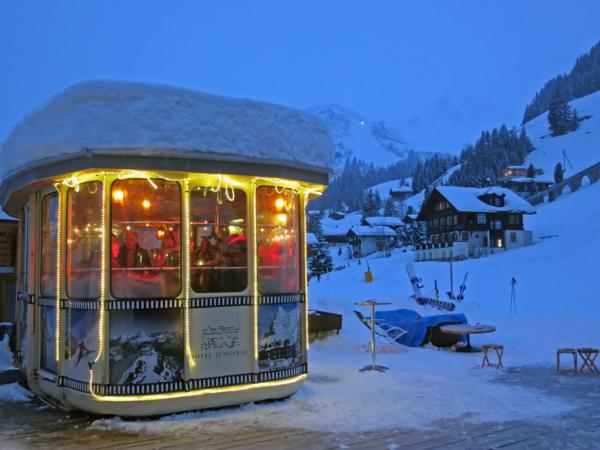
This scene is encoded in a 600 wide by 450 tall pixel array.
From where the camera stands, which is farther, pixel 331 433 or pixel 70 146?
pixel 70 146

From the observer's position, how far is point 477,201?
203ft

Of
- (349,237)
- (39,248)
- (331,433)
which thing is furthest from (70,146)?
(349,237)

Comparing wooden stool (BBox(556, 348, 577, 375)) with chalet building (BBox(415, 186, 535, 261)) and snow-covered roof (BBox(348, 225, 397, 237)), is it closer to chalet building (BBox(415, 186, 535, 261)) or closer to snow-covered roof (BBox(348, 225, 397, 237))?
chalet building (BBox(415, 186, 535, 261))

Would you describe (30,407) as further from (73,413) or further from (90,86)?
(90,86)

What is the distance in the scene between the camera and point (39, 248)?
846 cm

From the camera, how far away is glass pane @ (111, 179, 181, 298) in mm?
7164

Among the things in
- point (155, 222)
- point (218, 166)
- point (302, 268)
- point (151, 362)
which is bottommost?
point (151, 362)

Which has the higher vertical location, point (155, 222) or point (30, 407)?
point (155, 222)

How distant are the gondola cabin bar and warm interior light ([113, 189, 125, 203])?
0.01 m

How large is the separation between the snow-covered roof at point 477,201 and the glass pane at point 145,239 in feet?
181

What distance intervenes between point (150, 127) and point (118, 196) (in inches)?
37.3

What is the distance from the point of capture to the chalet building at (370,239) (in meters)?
84.4

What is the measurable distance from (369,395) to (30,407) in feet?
14.8

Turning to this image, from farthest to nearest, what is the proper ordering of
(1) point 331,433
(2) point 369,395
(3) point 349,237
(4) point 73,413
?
(3) point 349,237 → (2) point 369,395 → (4) point 73,413 → (1) point 331,433
